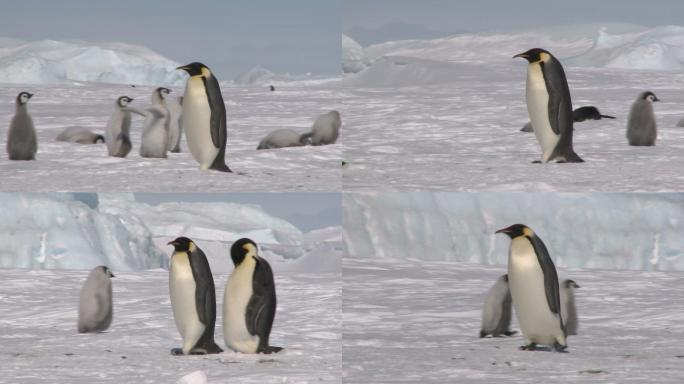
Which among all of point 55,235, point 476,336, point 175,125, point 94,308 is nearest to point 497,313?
point 476,336

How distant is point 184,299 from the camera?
3.91 m

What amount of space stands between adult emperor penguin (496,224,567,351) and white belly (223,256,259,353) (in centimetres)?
92

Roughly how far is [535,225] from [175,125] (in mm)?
5255

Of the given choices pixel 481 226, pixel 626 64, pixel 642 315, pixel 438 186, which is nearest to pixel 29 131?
pixel 438 186

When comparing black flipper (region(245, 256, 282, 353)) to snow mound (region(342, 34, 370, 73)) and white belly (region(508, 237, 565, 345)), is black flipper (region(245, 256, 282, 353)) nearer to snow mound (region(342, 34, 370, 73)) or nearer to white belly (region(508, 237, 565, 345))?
white belly (region(508, 237, 565, 345))

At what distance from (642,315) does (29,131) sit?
3.80m

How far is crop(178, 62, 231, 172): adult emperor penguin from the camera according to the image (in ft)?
17.6

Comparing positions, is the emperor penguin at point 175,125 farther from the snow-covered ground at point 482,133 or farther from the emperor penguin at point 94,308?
the emperor penguin at point 94,308

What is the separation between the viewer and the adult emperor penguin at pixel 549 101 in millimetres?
5898

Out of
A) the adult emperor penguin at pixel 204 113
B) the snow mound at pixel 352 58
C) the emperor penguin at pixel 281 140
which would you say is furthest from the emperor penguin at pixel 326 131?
the snow mound at pixel 352 58

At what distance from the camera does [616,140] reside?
7867 mm

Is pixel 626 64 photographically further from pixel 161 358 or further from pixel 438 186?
pixel 161 358

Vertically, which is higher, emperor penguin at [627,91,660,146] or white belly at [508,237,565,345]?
emperor penguin at [627,91,660,146]

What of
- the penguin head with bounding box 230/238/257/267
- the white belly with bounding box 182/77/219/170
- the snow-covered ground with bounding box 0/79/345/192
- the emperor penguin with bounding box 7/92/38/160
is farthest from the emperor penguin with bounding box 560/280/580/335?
the emperor penguin with bounding box 7/92/38/160
